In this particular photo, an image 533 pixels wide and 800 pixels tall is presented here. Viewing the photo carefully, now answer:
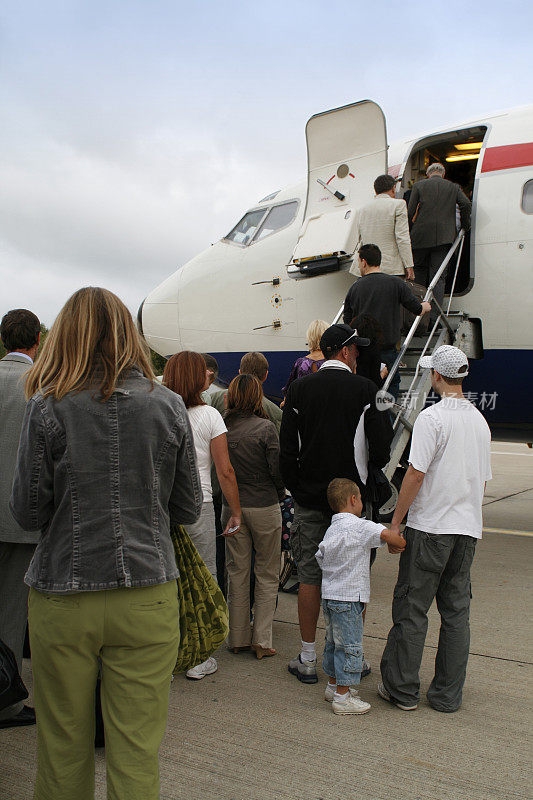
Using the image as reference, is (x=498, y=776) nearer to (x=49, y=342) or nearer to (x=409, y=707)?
(x=409, y=707)

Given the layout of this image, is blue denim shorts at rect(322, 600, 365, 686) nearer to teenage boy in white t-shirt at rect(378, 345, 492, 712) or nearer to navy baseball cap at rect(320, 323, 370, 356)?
teenage boy in white t-shirt at rect(378, 345, 492, 712)

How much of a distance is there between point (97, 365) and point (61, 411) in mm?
194

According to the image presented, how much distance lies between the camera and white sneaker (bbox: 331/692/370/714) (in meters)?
3.69

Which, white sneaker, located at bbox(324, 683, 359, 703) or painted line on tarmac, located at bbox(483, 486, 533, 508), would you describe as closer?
white sneaker, located at bbox(324, 683, 359, 703)

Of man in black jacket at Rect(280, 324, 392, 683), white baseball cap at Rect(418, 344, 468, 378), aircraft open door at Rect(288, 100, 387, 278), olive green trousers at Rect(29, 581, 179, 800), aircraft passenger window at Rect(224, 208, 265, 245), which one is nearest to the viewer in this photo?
olive green trousers at Rect(29, 581, 179, 800)

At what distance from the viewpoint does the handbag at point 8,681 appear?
9.16 ft

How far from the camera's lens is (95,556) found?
2137 millimetres

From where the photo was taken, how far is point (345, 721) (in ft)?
11.9

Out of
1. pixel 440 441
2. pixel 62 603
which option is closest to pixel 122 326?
pixel 62 603

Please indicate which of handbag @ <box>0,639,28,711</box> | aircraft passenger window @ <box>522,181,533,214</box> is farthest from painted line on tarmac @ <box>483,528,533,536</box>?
handbag @ <box>0,639,28,711</box>

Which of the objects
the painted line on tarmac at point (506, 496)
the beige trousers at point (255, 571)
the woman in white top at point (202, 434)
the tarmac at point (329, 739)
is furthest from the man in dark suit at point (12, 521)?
the painted line on tarmac at point (506, 496)

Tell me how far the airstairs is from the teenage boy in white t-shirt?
2.95 ft

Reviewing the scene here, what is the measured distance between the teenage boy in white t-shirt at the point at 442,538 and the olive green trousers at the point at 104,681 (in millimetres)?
1912

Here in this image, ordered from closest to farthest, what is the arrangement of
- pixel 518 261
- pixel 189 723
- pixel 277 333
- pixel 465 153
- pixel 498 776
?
pixel 498 776, pixel 189 723, pixel 518 261, pixel 277 333, pixel 465 153
